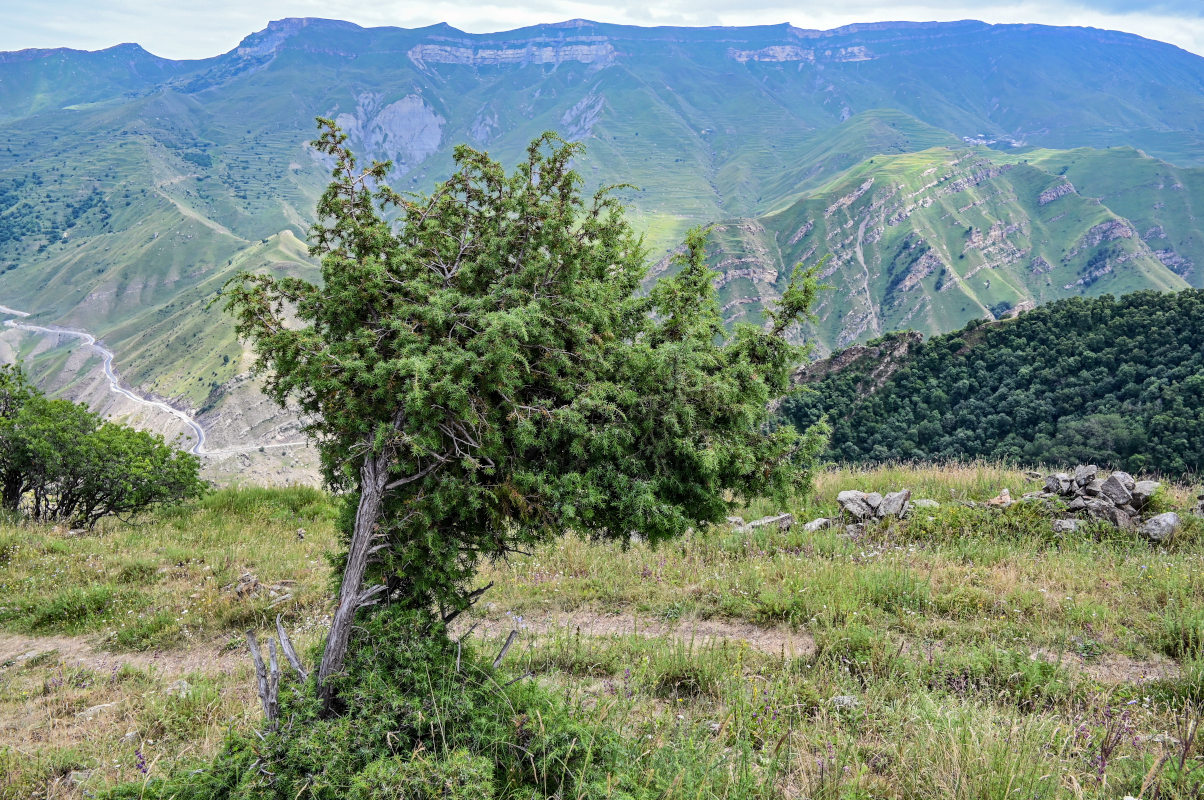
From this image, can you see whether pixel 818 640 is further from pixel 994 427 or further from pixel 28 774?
pixel 994 427

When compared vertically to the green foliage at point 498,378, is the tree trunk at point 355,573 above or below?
below

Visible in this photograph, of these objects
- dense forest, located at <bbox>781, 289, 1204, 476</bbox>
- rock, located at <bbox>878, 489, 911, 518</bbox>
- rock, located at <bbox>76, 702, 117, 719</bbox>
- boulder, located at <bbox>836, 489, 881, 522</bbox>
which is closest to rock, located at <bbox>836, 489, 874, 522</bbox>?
boulder, located at <bbox>836, 489, 881, 522</bbox>

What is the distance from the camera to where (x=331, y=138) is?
588cm

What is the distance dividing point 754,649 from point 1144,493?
9.08 meters

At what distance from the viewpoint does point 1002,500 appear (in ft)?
38.9

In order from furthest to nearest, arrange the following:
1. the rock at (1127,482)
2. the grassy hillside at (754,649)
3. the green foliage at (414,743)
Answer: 1. the rock at (1127,482)
2. the grassy hillside at (754,649)
3. the green foliage at (414,743)

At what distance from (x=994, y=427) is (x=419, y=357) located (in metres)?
70.9

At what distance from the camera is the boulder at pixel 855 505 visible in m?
12.2

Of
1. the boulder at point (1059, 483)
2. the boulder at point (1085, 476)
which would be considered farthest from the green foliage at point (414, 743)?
the boulder at point (1085, 476)

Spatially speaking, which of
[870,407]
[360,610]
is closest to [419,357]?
[360,610]

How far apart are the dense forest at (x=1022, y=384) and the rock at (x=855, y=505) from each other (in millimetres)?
43273

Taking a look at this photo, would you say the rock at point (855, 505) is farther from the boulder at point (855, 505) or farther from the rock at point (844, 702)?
the rock at point (844, 702)

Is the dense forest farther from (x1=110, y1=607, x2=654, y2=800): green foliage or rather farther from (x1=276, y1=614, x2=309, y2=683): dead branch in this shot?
(x1=276, y1=614, x2=309, y2=683): dead branch

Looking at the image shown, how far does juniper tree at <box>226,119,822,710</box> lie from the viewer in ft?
16.1
